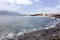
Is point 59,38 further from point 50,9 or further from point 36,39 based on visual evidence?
point 50,9

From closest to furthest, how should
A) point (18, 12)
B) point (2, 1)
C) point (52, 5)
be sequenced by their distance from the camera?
point (2, 1) → point (18, 12) → point (52, 5)

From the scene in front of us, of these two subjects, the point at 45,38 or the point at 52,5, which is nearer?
the point at 45,38

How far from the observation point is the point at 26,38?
12.5 ft

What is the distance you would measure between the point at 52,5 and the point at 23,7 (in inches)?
56.9

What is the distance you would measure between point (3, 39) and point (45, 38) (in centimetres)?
150

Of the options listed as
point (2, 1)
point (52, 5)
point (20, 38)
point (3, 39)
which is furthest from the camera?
point (52, 5)

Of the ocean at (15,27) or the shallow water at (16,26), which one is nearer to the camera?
the ocean at (15,27)

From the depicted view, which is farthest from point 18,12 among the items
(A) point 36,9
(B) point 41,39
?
(B) point 41,39

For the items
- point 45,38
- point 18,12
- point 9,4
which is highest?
point 9,4

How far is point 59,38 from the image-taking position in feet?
12.0

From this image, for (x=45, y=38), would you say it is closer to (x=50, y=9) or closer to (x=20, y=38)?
(x=20, y=38)

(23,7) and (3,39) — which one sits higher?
(23,7)

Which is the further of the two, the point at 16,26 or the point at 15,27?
the point at 16,26

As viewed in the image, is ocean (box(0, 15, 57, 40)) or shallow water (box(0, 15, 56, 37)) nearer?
ocean (box(0, 15, 57, 40))
